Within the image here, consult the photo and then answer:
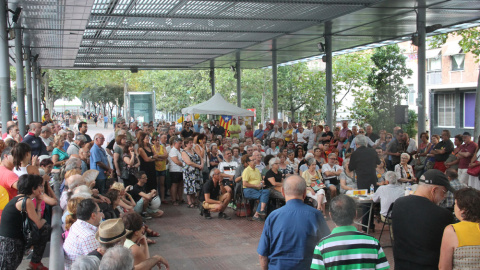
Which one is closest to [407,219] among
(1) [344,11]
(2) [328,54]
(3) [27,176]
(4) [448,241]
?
(4) [448,241]

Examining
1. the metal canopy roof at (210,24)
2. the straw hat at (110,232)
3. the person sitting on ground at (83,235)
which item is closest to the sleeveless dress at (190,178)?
the metal canopy roof at (210,24)

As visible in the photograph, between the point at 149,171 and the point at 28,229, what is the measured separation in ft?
20.5

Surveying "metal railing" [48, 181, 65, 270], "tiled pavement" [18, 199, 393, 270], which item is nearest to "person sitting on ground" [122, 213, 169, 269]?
"metal railing" [48, 181, 65, 270]

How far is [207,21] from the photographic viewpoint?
46.6 feet

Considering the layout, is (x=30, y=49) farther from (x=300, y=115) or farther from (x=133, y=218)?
(x=300, y=115)

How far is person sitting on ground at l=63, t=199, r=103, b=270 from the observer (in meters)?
4.68

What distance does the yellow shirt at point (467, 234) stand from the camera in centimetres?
362

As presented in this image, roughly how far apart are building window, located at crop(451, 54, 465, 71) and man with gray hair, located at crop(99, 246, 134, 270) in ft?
118

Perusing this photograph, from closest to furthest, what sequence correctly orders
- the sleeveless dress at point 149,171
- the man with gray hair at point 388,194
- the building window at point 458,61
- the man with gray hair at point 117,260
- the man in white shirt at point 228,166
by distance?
the man with gray hair at point 117,260 < the man with gray hair at point 388,194 < the man in white shirt at point 228,166 < the sleeveless dress at point 149,171 < the building window at point 458,61

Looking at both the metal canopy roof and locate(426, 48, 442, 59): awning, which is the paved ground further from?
locate(426, 48, 442, 59): awning

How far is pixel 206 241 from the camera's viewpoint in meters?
8.68

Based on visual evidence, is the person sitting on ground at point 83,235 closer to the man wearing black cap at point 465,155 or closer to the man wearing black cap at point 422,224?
the man wearing black cap at point 422,224

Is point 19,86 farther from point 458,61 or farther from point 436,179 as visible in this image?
point 458,61

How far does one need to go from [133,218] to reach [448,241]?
2.82 meters
